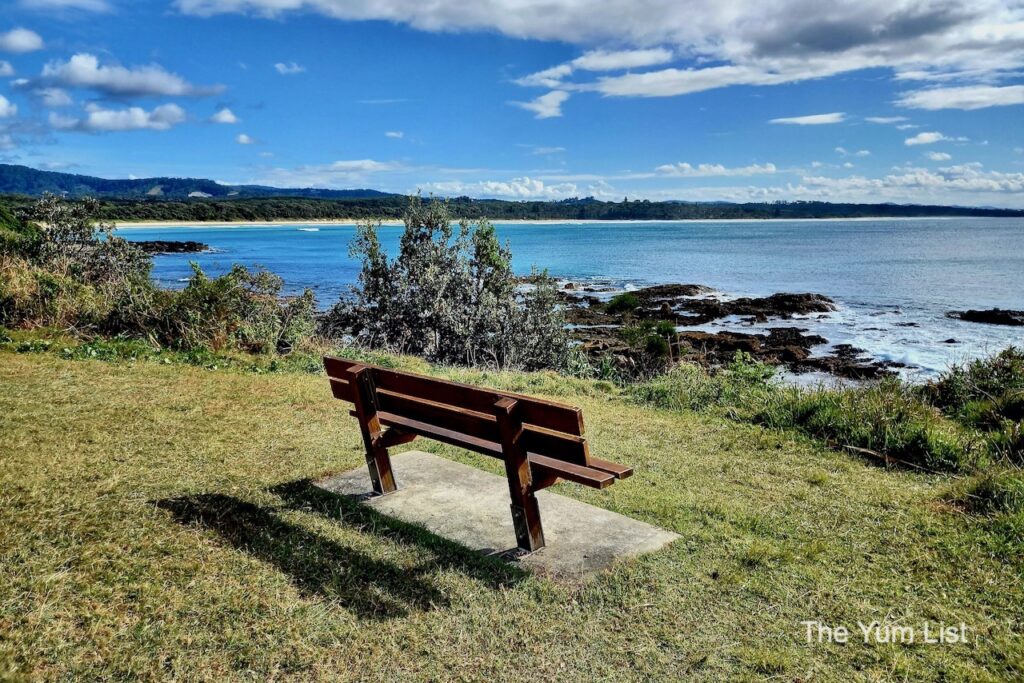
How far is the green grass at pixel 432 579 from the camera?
326cm

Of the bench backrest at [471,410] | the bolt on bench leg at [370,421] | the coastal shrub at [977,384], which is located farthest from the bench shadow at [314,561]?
the coastal shrub at [977,384]

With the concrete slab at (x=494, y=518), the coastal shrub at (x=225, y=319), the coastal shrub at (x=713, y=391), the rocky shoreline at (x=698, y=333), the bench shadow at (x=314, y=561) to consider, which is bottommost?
the rocky shoreline at (x=698, y=333)

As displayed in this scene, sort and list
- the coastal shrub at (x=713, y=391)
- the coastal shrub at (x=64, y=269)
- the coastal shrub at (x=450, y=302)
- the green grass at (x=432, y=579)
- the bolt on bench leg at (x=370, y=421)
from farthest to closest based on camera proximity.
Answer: the coastal shrub at (x=450, y=302) < the coastal shrub at (x=64, y=269) < the coastal shrub at (x=713, y=391) < the bolt on bench leg at (x=370, y=421) < the green grass at (x=432, y=579)

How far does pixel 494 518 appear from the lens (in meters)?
4.89

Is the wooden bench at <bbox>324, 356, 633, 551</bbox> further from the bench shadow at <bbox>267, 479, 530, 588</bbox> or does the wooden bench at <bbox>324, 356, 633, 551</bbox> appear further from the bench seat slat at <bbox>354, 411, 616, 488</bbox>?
the bench shadow at <bbox>267, 479, 530, 588</bbox>

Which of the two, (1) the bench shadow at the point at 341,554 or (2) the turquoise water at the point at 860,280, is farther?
(2) the turquoise water at the point at 860,280

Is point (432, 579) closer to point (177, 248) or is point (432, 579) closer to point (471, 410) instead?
point (471, 410)

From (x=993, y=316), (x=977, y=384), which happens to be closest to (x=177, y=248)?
(x=993, y=316)

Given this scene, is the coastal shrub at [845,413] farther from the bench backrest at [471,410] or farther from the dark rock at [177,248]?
the dark rock at [177,248]

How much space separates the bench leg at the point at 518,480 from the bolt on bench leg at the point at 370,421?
1316 millimetres

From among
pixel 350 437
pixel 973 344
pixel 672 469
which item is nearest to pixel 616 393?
pixel 672 469

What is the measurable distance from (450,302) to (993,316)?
73.1ft

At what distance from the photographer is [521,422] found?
4.03m

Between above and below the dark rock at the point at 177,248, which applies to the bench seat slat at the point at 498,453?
above
